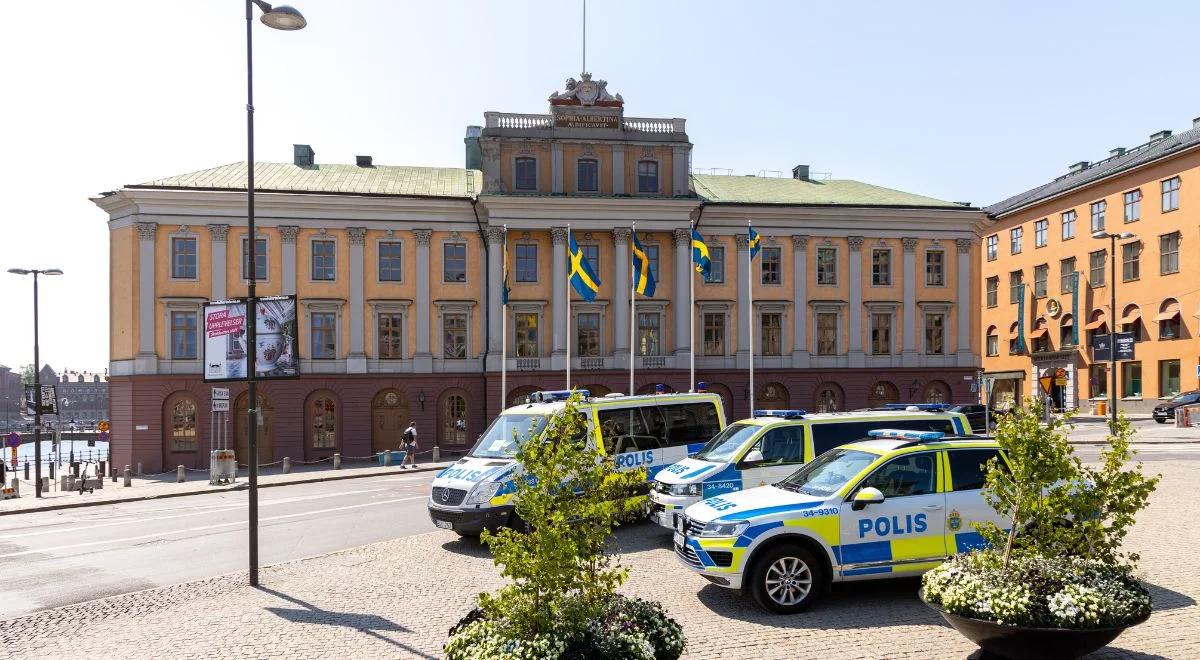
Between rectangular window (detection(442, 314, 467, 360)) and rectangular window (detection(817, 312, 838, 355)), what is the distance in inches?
666

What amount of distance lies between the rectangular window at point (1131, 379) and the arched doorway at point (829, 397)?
25.7 meters

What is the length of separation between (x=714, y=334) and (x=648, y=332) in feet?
10.5

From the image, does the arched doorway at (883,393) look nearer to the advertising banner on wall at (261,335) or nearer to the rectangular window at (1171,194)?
the rectangular window at (1171,194)

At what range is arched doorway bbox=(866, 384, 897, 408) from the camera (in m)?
40.0

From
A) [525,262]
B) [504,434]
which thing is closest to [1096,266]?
[525,262]

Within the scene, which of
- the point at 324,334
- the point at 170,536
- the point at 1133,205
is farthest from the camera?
the point at 1133,205

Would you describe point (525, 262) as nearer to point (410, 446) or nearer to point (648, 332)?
point (648, 332)

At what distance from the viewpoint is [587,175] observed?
37.8 metres

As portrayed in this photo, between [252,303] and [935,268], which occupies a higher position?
[935,268]

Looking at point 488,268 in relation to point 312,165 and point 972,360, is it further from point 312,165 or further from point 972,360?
point 972,360


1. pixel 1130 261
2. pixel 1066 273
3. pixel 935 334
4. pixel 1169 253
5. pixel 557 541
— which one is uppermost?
pixel 1169 253

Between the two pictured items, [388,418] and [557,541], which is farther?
[388,418]

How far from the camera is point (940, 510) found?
29.8 ft

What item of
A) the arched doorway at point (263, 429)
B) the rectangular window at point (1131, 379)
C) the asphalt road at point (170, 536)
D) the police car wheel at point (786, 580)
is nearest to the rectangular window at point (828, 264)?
the asphalt road at point (170, 536)
